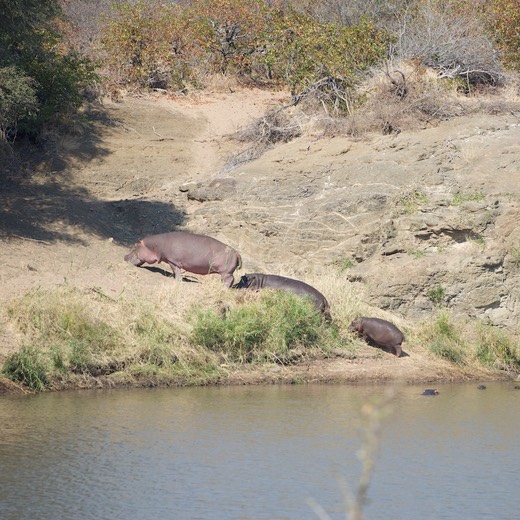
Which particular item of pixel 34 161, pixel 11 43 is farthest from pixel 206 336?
pixel 34 161

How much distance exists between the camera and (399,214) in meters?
17.5

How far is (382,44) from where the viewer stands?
23.9m

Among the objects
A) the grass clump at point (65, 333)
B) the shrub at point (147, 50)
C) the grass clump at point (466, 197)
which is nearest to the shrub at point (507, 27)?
the shrub at point (147, 50)

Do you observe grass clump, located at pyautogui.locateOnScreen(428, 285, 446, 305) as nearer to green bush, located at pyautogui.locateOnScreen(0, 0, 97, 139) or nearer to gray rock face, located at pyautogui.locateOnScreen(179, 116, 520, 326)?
gray rock face, located at pyautogui.locateOnScreen(179, 116, 520, 326)

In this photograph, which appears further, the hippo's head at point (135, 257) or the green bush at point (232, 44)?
the green bush at point (232, 44)

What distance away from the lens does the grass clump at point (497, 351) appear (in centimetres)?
1503

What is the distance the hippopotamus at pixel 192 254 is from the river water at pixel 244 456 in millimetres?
3109

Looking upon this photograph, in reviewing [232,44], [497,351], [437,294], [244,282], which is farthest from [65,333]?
[232,44]

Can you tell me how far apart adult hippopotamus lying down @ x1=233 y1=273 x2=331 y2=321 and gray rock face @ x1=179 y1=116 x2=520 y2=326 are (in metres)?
1.60

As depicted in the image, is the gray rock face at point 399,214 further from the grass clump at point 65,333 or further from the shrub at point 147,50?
the shrub at point 147,50

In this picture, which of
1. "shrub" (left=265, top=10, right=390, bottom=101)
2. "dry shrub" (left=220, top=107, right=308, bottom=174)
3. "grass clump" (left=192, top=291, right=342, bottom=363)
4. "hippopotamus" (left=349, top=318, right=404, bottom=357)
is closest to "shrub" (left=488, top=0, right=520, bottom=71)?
"shrub" (left=265, top=10, right=390, bottom=101)

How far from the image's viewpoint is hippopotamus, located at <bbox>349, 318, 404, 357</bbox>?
1453 centimetres

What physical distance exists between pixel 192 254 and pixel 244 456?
6.65 m

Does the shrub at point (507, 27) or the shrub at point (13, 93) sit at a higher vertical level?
the shrub at point (507, 27)
